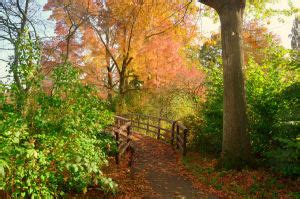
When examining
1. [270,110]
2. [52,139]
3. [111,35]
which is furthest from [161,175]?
[111,35]

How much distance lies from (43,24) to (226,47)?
35.3ft

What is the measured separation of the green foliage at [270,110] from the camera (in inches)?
300

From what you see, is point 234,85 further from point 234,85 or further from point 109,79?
point 109,79

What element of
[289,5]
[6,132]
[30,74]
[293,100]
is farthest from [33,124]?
[289,5]

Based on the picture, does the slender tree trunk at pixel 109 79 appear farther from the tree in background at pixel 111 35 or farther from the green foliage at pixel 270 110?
the green foliage at pixel 270 110

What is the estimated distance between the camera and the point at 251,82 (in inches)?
419

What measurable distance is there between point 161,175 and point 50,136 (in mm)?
5360

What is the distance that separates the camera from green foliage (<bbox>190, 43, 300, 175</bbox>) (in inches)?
300

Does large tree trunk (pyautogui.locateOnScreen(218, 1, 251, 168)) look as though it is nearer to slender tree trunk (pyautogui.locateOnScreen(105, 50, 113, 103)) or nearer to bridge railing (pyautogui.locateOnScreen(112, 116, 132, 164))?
bridge railing (pyautogui.locateOnScreen(112, 116, 132, 164))

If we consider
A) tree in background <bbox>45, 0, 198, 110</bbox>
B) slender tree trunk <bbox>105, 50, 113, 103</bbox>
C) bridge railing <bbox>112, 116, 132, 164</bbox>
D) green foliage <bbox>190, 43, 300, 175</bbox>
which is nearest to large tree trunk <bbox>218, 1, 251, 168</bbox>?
green foliage <bbox>190, 43, 300, 175</bbox>

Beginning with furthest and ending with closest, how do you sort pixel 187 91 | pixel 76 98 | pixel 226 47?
1. pixel 187 91
2. pixel 226 47
3. pixel 76 98

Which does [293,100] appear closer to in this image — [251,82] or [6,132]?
[251,82]

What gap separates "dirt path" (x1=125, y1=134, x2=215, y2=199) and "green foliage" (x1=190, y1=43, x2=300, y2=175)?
6.32ft

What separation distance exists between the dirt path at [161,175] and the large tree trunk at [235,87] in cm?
166
